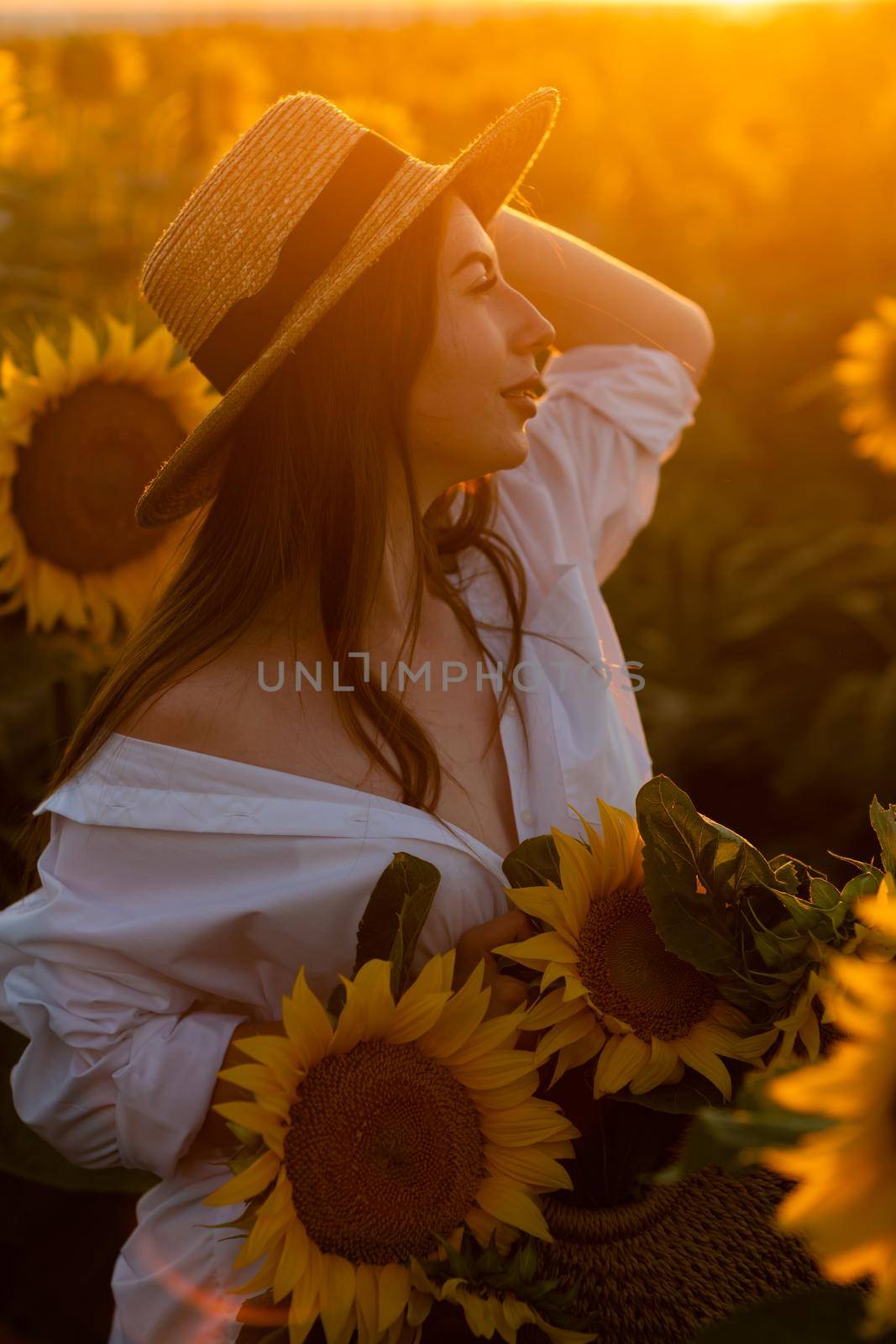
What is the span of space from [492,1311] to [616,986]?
27cm

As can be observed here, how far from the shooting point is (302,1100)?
3.60 ft

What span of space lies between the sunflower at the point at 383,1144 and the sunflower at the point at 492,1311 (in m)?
0.03

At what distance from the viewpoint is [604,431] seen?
2.02 m

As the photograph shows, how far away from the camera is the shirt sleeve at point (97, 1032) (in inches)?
53.8

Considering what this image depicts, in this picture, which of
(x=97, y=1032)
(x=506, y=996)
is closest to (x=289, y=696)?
(x=97, y=1032)

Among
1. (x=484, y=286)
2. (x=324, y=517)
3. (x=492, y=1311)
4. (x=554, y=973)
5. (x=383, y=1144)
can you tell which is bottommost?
(x=492, y=1311)

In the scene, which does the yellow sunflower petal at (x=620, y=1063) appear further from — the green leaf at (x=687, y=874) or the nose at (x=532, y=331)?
the nose at (x=532, y=331)

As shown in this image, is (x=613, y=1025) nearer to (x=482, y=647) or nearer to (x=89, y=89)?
(x=482, y=647)

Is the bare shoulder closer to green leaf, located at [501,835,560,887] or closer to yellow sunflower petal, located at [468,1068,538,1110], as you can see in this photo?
green leaf, located at [501,835,560,887]

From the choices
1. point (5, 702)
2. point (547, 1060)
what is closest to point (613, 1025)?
point (547, 1060)

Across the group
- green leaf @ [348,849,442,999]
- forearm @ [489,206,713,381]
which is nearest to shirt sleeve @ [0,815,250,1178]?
green leaf @ [348,849,442,999]

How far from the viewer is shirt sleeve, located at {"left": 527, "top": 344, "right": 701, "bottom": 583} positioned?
6.55 feet

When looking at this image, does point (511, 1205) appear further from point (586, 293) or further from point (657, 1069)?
point (586, 293)

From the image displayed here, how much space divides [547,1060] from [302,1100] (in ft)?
0.75
